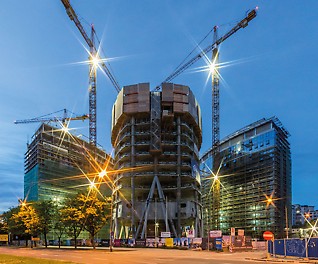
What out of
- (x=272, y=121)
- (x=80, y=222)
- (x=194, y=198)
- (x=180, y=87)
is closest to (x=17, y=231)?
(x=80, y=222)

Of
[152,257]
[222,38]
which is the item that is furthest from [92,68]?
[152,257]

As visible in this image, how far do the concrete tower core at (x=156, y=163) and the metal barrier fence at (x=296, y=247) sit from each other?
8477cm

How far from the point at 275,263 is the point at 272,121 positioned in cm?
16029

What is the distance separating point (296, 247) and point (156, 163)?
309ft

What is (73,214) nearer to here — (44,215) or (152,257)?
(44,215)

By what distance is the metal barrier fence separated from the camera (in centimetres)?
3828

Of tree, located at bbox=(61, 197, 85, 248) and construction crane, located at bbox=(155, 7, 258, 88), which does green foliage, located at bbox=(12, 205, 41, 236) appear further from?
construction crane, located at bbox=(155, 7, 258, 88)

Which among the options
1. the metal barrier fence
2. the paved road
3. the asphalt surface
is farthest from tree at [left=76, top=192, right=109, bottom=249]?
the metal barrier fence

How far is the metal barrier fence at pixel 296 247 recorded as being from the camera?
38281 millimetres

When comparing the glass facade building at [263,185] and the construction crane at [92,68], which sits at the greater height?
the construction crane at [92,68]

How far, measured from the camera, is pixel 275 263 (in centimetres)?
3719

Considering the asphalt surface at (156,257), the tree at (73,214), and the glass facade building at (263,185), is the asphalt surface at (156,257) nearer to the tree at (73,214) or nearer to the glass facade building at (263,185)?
the tree at (73,214)

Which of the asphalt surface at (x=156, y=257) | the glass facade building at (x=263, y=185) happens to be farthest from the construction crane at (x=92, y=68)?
the asphalt surface at (x=156, y=257)

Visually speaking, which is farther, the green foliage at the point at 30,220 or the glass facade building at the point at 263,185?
the glass facade building at the point at 263,185
